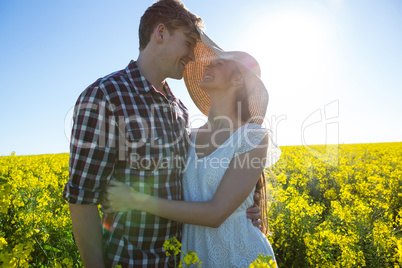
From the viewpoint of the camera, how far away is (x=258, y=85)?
6.53 feet

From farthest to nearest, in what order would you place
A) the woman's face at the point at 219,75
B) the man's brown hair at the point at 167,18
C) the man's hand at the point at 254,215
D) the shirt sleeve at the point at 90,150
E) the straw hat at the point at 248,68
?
1. the woman's face at the point at 219,75
2. the straw hat at the point at 248,68
3. the man's hand at the point at 254,215
4. the man's brown hair at the point at 167,18
5. the shirt sleeve at the point at 90,150

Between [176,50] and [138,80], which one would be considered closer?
[138,80]

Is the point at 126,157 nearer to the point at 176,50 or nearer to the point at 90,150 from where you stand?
the point at 90,150

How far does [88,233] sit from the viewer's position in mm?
1264

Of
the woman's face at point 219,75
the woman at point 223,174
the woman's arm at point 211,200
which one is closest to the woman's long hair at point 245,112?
the woman at point 223,174

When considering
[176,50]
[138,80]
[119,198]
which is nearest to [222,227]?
[119,198]

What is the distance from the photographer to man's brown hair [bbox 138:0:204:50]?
1.59 metres

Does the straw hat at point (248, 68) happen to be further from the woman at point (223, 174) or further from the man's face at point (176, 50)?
the man's face at point (176, 50)

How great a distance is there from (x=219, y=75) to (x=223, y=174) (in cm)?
76

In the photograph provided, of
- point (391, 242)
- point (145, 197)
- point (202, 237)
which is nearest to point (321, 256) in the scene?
point (391, 242)

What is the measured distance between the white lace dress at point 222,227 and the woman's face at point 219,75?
416 mm

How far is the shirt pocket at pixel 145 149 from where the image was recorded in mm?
1346

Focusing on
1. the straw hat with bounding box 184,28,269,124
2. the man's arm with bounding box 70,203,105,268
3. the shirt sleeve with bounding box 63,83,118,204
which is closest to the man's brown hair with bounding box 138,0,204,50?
the straw hat with bounding box 184,28,269,124

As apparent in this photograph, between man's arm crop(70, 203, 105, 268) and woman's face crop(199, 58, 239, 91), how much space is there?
115 cm
